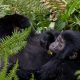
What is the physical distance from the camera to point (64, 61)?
156 inches

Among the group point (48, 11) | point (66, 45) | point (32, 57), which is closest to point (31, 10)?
point (48, 11)

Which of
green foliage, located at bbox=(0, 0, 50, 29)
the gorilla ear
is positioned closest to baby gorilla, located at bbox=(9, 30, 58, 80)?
the gorilla ear

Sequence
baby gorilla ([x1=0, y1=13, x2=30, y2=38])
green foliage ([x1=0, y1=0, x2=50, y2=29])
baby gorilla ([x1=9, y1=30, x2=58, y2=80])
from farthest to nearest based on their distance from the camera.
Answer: green foliage ([x1=0, y1=0, x2=50, y2=29]) < baby gorilla ([x1=0, y1=13, x2=30, y2=38]) < baby gorilla ([x1=9, y1=30, x2=58, y2=80])

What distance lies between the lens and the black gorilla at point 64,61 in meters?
3.83

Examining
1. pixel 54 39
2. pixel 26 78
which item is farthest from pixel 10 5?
pixel 26 78

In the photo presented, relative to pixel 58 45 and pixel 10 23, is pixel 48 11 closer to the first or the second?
pixel 10 23

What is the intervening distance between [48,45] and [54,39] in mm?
130

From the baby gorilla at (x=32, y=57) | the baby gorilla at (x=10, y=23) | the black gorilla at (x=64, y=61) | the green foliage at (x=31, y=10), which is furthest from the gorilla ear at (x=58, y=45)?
the green foliage at (x=31, y=10)

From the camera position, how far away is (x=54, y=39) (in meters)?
4.54

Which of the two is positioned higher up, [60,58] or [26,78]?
[60,58]

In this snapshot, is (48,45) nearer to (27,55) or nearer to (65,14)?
(27,55)

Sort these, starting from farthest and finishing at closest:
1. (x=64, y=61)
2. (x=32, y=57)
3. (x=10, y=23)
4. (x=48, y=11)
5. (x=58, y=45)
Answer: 1. (x=48, y=11)
2. (x=10, y=23)
3. (x=32, y=57)
4. (x=58, y=45)
5. (x=64, y=61)

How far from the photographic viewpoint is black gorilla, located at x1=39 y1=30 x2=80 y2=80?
151 inches

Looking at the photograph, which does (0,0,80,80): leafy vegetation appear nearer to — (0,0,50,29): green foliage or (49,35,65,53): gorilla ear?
(0,0,50,29): green foliage
